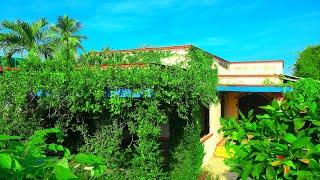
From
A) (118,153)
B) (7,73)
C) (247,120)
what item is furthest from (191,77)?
(247,120)

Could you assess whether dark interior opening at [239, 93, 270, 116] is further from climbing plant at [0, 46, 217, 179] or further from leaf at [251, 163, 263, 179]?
leaf at [251, 163, 263, 179]

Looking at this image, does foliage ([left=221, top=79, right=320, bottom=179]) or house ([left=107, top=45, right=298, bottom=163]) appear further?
house ([left=107, top=45, right=298, bottom=163])

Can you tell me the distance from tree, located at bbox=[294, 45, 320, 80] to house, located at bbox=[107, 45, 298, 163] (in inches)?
674

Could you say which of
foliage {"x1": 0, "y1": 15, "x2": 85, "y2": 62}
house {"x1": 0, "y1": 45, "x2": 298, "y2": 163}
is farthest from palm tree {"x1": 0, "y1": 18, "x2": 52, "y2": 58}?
house {"x1": 0, "y1": 45, "x2": 298, "y2": 163}

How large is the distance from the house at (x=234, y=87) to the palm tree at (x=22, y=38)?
9983 millimetres

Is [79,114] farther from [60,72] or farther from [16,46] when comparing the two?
[16,46]

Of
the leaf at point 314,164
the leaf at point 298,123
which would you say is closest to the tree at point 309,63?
→ the leaf at point 298,123

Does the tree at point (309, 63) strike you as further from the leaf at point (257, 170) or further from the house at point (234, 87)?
the leaf at point (257, 170)

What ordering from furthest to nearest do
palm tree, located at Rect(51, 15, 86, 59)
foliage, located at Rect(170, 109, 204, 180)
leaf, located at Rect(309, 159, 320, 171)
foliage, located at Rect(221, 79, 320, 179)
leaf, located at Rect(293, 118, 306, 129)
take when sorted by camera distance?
palm tree, located at Rect(51, 15, 86, 59)
foliage, located at Rect(170, 109, 204, 180)
leaf, located at Rect(293, 118, 306, 129)
foliage, located at Rect(221, 79, 320, 179)
leaf, located at Rect(309, 159, 320, 171)

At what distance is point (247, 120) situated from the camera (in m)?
3.26

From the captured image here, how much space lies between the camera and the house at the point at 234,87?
59.6 feet

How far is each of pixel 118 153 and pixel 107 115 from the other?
3.83 feet

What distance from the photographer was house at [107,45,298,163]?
18.2 m

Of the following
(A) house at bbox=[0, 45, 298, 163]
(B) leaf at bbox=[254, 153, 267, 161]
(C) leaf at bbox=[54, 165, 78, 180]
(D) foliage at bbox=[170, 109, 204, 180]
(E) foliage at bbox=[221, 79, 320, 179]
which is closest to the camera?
(C) leaf at bbox=[54, 165, 78, 180]
